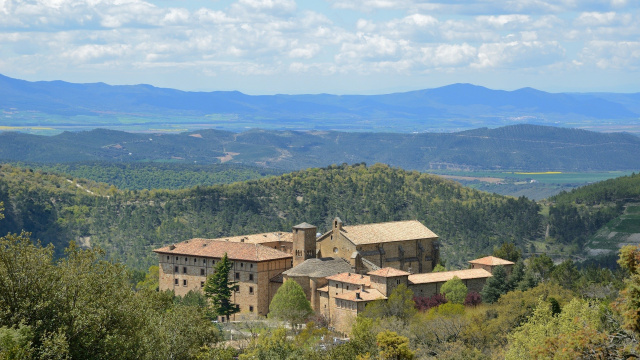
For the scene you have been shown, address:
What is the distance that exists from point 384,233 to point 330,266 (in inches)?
317

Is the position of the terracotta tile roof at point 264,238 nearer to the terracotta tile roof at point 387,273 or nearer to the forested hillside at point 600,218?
the terracotta tile roof at point 387,273

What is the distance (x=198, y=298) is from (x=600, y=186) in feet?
353

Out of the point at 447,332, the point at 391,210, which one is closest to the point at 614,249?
the point at 391,210

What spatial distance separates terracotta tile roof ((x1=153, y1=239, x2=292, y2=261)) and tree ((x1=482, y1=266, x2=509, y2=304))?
16.9m

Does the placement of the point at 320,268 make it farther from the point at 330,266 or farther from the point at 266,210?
the point at 266,210

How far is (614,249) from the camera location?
436 feet

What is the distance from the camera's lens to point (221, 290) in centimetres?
7756

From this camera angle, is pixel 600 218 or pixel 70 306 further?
pixel 600 218

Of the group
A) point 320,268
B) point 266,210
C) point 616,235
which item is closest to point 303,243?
point 320,268

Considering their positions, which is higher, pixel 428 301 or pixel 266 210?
pixel 428 301

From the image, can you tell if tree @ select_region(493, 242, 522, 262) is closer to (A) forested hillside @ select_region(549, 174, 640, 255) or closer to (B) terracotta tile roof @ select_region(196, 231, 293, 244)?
(B) terracotta tile roof @ select_region(196, 231, 293, 244)

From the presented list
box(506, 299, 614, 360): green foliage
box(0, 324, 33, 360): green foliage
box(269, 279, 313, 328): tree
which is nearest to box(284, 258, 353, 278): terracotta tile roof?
box(269, 279, 313, 328): tree

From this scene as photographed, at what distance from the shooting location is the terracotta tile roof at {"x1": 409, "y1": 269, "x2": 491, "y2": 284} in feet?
247

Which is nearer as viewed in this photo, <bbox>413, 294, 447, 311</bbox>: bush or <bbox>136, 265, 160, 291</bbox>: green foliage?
<bbox>413, 294, 447, 311</bbox>: bush
